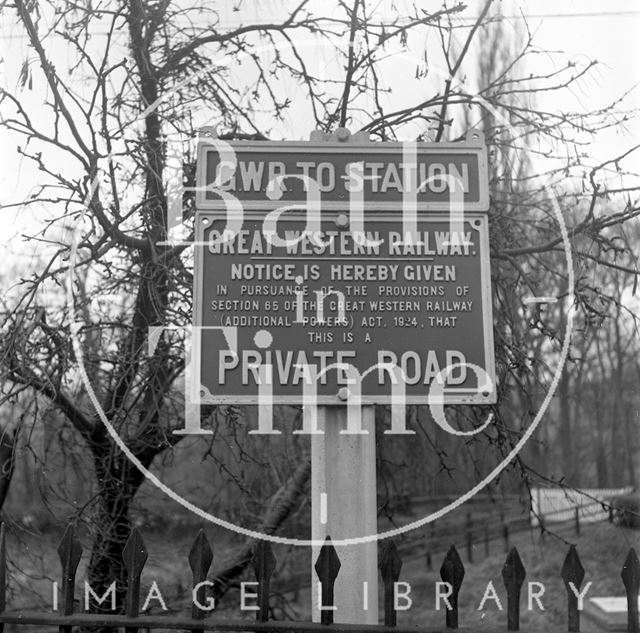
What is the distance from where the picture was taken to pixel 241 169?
124 inches

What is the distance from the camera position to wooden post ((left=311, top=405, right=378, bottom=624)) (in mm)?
2946

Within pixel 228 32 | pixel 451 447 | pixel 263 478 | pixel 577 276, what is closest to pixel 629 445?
pixel 451 447

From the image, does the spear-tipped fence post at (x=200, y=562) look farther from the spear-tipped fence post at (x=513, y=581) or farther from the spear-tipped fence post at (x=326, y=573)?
the spear-tipped fence post at (x=513, y=581)

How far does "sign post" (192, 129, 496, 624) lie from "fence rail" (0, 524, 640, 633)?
382 mm

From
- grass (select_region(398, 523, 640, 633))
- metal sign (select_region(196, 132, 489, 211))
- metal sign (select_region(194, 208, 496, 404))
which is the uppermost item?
metal sign (select_region(196, 132, 489, 211))

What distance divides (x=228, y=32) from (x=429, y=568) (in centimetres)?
1111

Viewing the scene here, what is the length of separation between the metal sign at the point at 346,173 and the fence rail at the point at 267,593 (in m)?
1.39

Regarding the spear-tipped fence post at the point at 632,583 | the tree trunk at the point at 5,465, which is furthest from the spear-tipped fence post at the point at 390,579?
the tree trunk at the point at 5,465

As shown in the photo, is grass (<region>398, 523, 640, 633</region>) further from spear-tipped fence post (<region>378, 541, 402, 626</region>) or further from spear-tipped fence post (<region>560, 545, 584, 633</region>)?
spear-tipped fence post (<region>378, 541, 402, 626</region>)

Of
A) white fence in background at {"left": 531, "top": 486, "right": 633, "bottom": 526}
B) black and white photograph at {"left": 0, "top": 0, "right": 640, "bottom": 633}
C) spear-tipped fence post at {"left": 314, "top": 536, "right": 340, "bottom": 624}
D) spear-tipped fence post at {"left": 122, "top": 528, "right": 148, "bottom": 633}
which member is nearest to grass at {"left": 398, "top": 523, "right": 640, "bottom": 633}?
white fence in background at {"left": 531, "top": 486, "right": 633, "bottom": 526}

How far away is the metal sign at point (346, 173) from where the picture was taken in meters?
3.11

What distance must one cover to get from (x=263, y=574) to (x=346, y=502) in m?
0.53

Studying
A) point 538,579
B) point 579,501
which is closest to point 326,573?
point 579,501

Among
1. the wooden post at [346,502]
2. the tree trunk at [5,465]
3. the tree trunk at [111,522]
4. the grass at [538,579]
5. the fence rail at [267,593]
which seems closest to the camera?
the fence rail at [267,593]
